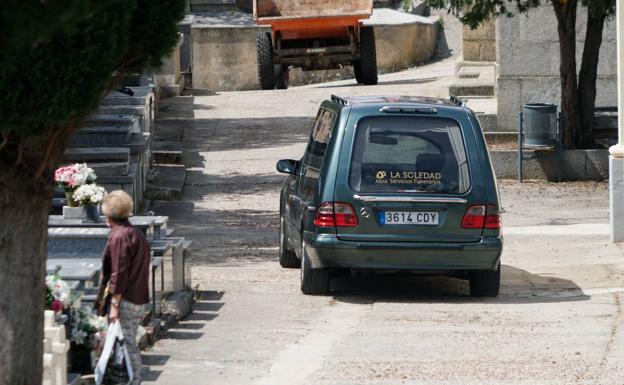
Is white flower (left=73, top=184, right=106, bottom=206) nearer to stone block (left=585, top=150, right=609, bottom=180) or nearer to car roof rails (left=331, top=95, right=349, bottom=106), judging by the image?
car roof rails (left=331, top=95, right=349, bottom=106)

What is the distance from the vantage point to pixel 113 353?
303 inches

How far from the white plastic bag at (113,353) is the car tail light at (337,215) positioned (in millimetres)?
3514

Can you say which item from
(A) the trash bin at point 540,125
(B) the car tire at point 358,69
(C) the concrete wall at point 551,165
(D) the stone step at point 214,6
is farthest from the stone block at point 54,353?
(D) the stone step at point 214,6

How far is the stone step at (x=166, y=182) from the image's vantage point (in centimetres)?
1764

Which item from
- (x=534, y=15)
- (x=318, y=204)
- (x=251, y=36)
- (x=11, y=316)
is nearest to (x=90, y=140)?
(x=318, y=204)

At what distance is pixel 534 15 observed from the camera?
67.6ft

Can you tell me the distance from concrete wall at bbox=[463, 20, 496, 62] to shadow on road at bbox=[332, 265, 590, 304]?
1677 centimetres

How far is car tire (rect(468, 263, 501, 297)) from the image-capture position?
37.3 ft

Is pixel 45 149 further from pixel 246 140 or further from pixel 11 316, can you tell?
pixel 246 140

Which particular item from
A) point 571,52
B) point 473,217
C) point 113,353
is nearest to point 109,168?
point 473,217

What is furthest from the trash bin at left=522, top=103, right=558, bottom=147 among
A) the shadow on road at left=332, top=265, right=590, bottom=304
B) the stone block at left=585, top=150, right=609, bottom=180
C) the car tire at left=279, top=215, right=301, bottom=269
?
the car tire at left=279, top=215, right=301, bottom=269

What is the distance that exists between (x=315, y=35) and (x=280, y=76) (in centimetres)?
166

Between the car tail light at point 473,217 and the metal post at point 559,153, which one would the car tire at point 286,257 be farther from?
the metal post at point 559,153

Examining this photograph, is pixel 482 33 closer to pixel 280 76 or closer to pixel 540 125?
pixel 280 76
